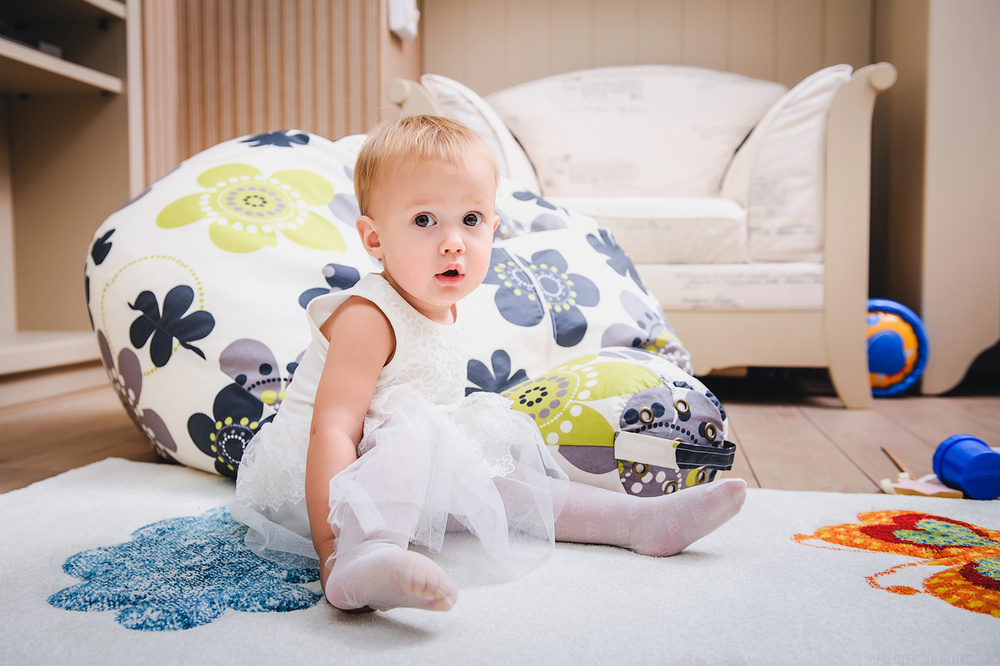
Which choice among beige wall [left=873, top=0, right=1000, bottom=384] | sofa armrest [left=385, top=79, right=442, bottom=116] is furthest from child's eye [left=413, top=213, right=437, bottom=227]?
beige wall [left=873, top=0, right=1000, bottom=384]

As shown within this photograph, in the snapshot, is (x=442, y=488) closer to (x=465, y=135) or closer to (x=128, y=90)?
(x=465, y=135)

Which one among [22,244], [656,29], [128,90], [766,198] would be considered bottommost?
[22,244]

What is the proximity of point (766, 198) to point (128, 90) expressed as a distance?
162 centimetres

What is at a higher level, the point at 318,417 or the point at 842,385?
the point at 318,417

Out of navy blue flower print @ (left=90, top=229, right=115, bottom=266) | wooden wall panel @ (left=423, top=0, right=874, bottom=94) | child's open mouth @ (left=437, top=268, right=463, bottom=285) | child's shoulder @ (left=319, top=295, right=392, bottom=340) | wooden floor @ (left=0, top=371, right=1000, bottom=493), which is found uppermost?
wooden wall panel @ (left=423, top=0, right=874, bottom=94)

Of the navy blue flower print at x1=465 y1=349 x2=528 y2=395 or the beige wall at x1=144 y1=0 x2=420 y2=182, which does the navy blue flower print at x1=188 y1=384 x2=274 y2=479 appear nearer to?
the navy blue flower print at x1=465 y1=349 x2=528 y2=395

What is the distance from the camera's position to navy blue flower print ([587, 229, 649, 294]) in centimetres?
121

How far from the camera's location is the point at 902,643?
1.67 ft

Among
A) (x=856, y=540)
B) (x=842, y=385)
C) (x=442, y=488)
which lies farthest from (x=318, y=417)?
(x=842, y=385)

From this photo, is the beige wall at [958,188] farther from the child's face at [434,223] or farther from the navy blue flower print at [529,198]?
the child's face at [434,223]

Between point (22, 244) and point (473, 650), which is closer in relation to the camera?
point (473, 650)

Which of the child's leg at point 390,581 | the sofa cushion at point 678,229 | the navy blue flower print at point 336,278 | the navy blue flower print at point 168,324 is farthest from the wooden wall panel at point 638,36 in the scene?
the child's leg at point 390,581

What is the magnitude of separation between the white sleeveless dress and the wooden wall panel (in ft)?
7.19

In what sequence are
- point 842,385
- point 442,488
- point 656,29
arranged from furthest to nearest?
point 656,29 → point 842,385 → point 442,488
